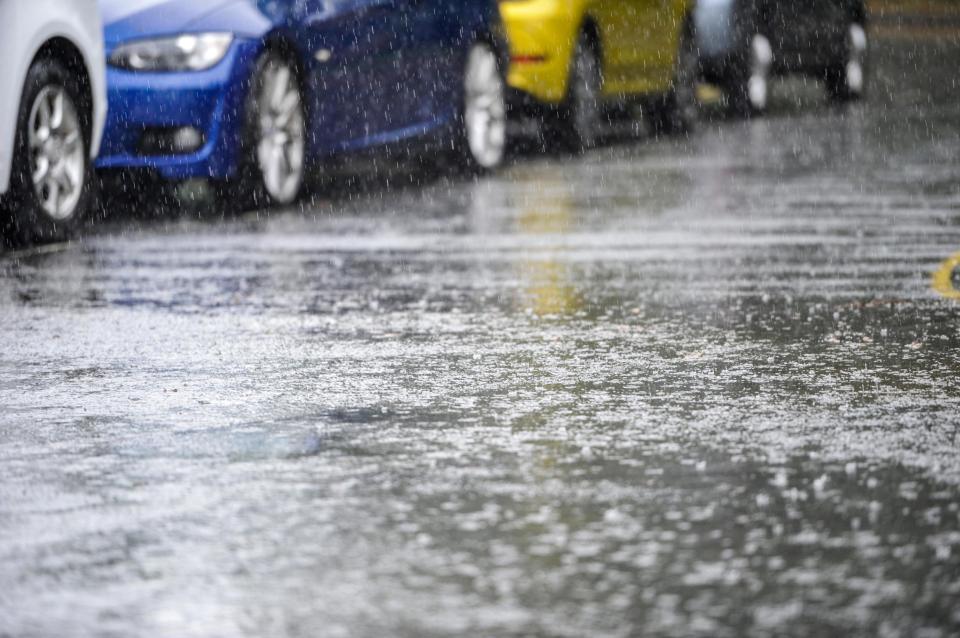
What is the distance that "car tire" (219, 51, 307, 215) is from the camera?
12.7 metres

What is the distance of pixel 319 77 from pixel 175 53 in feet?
3.36

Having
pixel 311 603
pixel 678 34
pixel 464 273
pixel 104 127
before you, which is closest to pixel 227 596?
pixel 311 603

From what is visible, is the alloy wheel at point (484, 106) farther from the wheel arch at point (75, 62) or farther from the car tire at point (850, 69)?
the car tire at point (850, 69)

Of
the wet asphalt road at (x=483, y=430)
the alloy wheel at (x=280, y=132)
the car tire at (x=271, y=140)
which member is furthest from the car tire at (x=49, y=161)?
the alloy wheel at (x=280, y=132)

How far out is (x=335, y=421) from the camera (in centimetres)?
658

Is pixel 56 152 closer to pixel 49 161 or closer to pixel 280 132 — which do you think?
pixel 49 161

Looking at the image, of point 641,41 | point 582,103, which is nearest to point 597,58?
point 582,103

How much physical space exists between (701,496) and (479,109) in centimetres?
1042

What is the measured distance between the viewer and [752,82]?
74.0 feet

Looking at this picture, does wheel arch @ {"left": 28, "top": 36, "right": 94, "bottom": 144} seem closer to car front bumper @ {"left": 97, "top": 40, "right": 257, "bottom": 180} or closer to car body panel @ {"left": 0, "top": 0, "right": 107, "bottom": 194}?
car body panel @ {"left": 0, "top": 0, "right": 107, "bottom": 194}

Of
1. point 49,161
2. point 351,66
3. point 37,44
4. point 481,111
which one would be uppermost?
point 37,44

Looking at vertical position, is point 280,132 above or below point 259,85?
below

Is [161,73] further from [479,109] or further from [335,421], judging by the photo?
[335,421]

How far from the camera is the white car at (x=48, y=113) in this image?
10766mm
